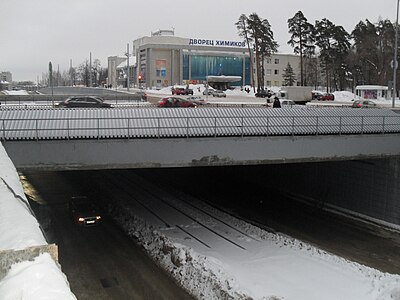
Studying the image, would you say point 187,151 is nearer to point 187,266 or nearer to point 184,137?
point 184,137

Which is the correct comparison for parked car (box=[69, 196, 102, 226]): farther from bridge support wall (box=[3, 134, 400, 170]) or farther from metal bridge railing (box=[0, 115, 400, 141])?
metal bridge railing (box=[0, 115, 400, 141])

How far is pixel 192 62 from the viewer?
103m

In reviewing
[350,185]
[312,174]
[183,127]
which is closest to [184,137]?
[183,127]

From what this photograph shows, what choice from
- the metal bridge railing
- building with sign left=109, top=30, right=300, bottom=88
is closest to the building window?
building with sign left=109, top=30, right=300, bottom=88

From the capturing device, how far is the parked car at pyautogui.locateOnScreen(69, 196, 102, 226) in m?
23.6

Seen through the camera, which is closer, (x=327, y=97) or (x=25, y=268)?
(x=25, y=268)

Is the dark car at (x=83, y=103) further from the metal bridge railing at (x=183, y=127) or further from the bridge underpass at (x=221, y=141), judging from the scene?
the metal bridge railing at (x=183, y=127)

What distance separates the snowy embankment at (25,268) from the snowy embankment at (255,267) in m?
11.6

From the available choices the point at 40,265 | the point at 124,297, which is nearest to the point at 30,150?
the point at 124,297

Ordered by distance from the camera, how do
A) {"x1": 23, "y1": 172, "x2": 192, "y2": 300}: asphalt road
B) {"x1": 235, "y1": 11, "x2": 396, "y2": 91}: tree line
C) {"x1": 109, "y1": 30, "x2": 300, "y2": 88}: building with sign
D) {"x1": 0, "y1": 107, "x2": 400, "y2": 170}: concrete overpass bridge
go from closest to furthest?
1. {"x1": 23, "y1": 172, "x2": 192, "y2": 300}: asphalt road
2. {"x1": 0, "y1": 107, "x2": 400, "y2": 170}: concrete overpass bridge
3. {"x1": 235, "y1": 11, "x2": 396, "y2": 91}: tree line
4. {"x1": 109, "y1": 30, "x2": 300, "y2": 88}: building with sign

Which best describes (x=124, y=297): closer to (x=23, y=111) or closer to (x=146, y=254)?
(x=146, y=254)

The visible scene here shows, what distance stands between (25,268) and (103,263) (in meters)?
16.2

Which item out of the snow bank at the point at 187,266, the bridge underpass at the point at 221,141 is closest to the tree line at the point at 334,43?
the bridge underpass at the point at 221,141

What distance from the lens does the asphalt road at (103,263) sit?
56.4ft
